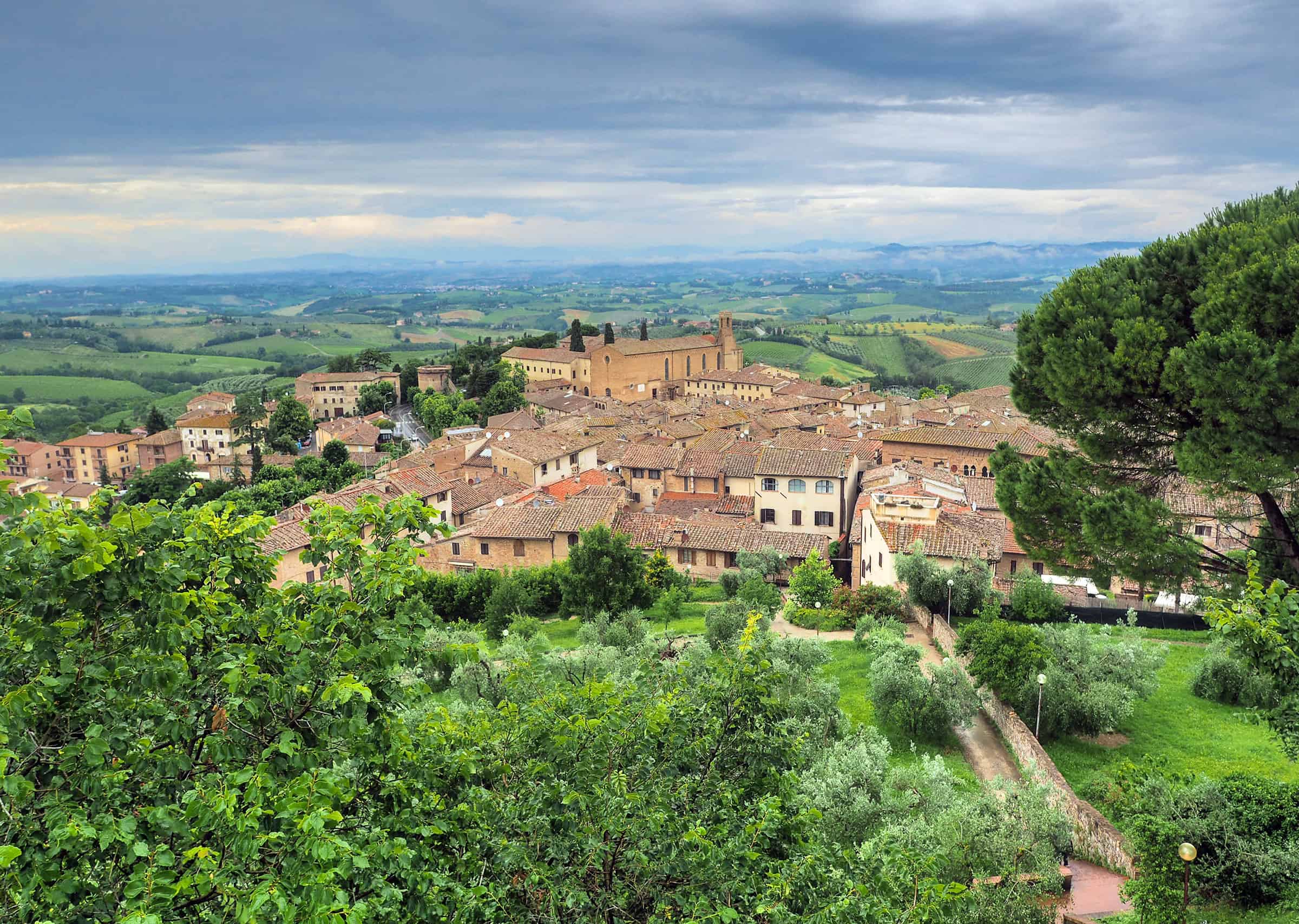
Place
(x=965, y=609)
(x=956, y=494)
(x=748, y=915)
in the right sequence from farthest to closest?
(x=956, y=494) < (x=965, y=609) < (x=748, y=915)

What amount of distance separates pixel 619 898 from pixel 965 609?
24.7m

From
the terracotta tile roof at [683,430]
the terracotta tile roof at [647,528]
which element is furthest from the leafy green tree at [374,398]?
the terracotta tile roof at [647,528]

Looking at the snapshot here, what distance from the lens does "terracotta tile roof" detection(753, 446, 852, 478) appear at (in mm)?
41969

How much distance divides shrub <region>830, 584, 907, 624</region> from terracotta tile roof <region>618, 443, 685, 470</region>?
65.8ft

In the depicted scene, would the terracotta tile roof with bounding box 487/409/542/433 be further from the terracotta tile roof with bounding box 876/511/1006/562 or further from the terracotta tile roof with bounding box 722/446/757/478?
the terracotta tile roof with bounding box 876/511/1006/562

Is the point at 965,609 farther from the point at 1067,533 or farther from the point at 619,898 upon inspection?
the point at 619,898

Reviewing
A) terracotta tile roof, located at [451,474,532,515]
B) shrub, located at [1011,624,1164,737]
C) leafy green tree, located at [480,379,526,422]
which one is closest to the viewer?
shrub, located at [1011,624,1164,737]

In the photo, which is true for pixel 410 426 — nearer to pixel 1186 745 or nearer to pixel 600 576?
pixel 600 576

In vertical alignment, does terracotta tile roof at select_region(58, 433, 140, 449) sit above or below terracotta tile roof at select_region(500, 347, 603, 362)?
below

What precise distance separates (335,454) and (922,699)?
59838 mm

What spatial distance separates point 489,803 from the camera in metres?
7.18

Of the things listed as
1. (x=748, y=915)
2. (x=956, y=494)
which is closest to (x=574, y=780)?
(x=748, y=915)

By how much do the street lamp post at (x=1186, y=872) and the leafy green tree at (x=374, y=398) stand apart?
3668 inches

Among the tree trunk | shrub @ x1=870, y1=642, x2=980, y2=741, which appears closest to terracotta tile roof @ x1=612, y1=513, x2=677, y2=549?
shrub @ x1=870, y1=642, x2=980, y2=741
